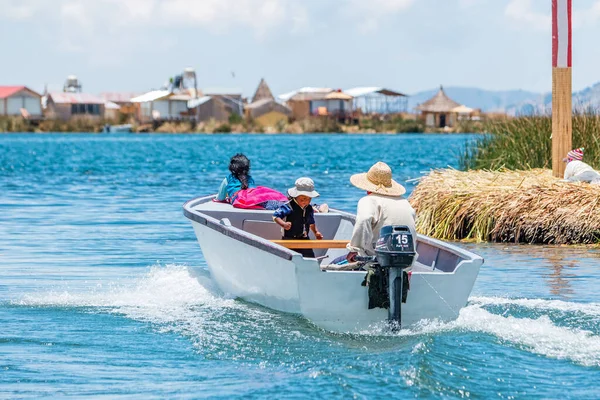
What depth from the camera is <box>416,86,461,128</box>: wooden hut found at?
14862 centimetres

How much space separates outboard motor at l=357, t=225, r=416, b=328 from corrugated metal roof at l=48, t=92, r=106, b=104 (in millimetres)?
142610

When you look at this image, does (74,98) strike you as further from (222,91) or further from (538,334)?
(538,334)

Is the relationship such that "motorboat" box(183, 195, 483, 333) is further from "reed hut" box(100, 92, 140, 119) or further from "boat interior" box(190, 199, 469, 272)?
"reed hut" box(100, 92, 140, 119)

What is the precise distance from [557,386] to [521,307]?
3203 millimetres

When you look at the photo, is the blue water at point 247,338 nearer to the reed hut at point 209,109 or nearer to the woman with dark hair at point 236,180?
the woman with dark hair at point 236,180

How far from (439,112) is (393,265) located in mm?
139674

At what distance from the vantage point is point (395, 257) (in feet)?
34.3

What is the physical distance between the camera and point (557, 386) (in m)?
9.27

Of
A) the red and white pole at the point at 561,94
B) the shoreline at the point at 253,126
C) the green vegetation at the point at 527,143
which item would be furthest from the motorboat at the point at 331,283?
the shoreline at the point at 253,126

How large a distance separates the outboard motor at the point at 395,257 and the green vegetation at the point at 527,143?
35.2 ft

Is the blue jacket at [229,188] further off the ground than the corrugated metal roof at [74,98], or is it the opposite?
the corrugated metal roof at [74,98]

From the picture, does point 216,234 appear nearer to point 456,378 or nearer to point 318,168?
point 456,378

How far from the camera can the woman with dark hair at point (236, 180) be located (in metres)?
15.7

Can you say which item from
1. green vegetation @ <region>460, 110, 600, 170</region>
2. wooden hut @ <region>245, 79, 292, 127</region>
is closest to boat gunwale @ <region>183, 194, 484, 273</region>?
green vegetation @ <region>460, 110, 600, 170</region>
